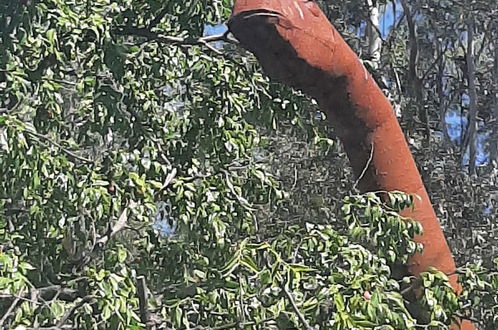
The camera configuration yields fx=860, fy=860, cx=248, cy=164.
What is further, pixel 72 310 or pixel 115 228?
pixel 115 228

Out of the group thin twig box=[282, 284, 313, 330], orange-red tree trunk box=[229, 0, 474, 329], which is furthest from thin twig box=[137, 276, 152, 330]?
orange-red tree trunk box=[229, 0, 474, 329]

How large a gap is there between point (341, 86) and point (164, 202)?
4.15ft

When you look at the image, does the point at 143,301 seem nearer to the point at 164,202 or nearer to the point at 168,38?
the point at 164,202

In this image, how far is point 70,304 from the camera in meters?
3.12

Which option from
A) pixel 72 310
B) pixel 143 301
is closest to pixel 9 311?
pixel 72 310

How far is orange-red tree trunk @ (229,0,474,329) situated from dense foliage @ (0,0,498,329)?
0.10 m

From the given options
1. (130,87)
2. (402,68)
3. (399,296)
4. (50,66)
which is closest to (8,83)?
(50,66)

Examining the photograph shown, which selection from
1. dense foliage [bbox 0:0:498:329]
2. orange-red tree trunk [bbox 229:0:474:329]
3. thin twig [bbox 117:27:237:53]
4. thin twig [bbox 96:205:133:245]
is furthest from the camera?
thin twig [bbox 117:27:237:53]

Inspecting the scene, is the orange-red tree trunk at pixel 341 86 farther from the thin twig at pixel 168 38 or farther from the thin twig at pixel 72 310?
the thin twig at pixel 168 38

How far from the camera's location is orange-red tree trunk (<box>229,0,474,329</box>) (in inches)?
97.5

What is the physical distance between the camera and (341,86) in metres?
2.64

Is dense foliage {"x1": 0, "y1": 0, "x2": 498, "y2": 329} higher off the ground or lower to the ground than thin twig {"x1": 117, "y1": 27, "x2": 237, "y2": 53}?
lower

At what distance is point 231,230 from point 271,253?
41.2 inches

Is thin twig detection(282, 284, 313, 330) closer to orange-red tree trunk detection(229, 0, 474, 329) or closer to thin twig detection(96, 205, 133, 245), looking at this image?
orange-red tree trunk detection(229, 0, 474, 329)
